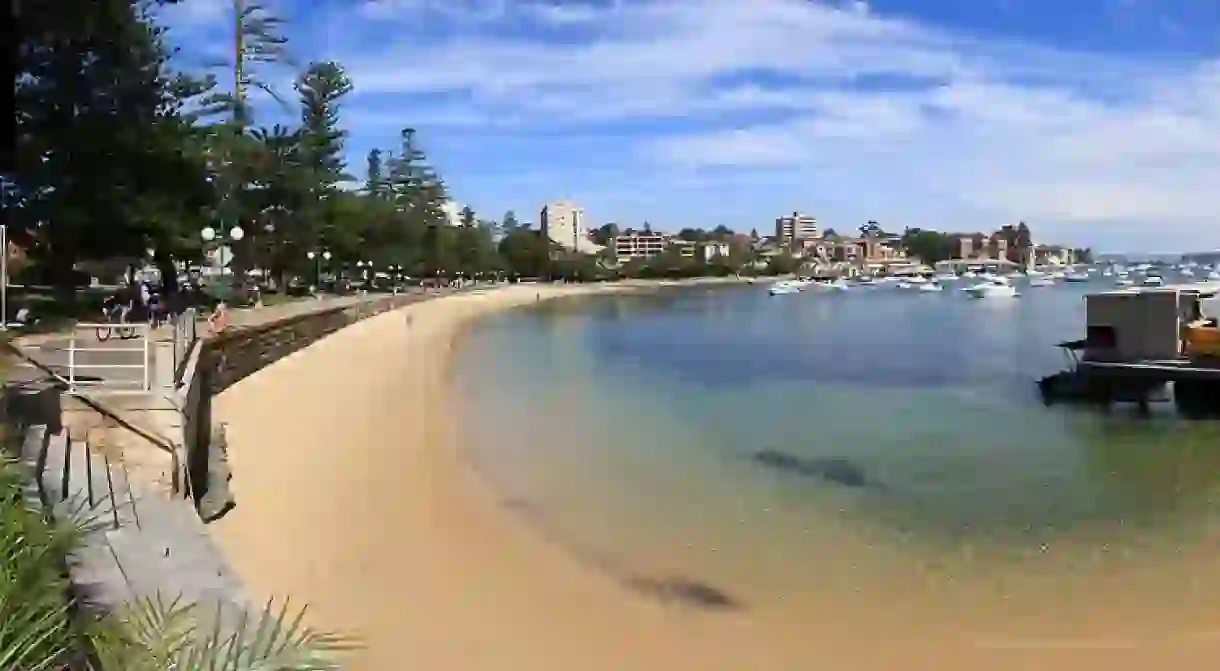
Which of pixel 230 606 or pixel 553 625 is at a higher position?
pixel 230 606

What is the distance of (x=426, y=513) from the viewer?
12.4 metres

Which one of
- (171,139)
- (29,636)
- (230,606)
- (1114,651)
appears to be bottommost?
(1114,651)

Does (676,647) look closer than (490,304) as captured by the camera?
Yes

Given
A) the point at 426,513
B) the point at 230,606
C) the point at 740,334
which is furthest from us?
the point at 740,334

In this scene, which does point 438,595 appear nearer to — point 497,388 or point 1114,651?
point 1114,651

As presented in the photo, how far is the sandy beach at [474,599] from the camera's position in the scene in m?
7.95

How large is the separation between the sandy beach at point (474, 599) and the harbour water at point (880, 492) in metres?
0.37

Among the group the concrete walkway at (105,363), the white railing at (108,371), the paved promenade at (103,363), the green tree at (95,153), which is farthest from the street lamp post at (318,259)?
the white railing at (108,371)

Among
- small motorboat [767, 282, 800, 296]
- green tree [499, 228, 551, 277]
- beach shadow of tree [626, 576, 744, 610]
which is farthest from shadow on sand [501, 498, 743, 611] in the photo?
green tree [499, 228, 551, 277]

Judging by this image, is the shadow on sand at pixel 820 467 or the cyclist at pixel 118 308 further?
the cyclist at pixel 118 308

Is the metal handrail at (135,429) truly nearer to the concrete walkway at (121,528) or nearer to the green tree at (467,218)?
the concrete walkway at (121,528)

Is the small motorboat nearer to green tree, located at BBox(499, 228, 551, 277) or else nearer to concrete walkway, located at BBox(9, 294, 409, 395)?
green tree, located at BBox(499, 228, 551, 277)

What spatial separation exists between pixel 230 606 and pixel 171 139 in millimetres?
25530

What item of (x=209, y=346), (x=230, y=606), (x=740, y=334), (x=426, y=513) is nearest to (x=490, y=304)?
(x=740, y=334)
